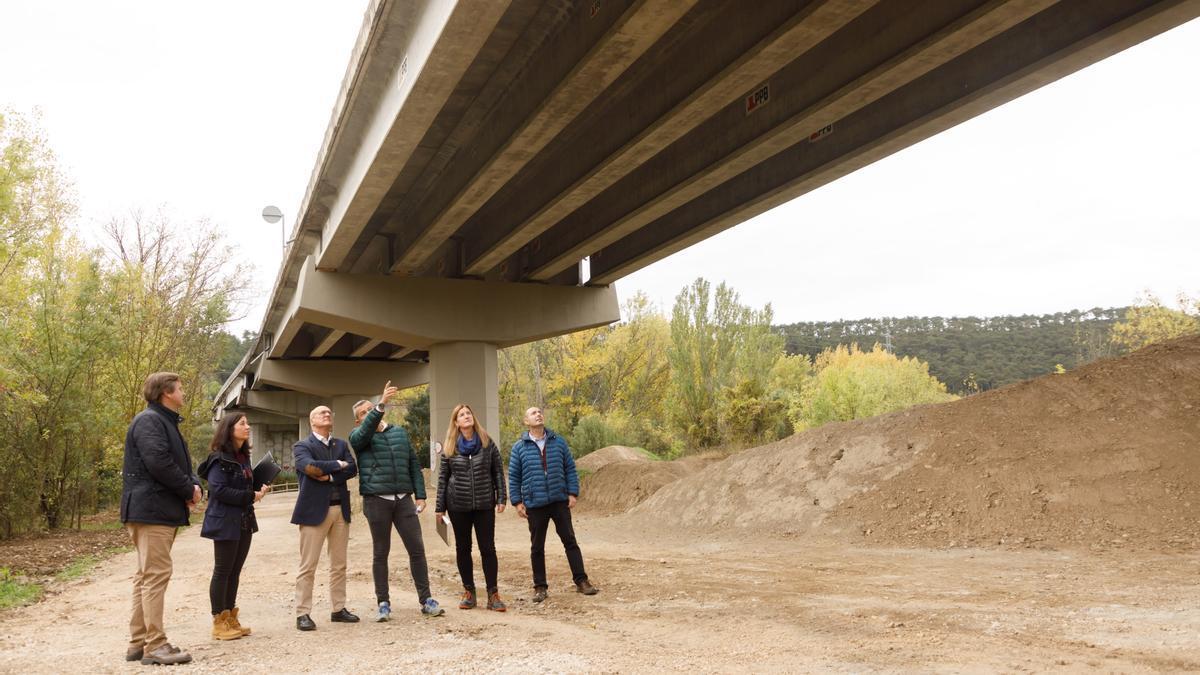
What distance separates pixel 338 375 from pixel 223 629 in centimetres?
3214

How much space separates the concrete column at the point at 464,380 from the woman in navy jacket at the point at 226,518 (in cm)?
1477

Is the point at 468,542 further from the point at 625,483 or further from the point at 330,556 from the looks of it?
the point at 625,483

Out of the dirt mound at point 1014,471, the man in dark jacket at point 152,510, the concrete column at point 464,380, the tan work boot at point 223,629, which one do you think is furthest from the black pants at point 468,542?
the concrete column at point 464,380

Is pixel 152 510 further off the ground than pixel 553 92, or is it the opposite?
pixel 553 92

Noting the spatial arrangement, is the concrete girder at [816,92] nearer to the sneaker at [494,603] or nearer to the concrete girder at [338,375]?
the sneaker at [494,603]

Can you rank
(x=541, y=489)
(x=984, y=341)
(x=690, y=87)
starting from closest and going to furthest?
(x=541, y=489), (x=690, y=87), (x=984, y=341)

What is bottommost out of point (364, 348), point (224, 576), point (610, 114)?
point (224, 576)

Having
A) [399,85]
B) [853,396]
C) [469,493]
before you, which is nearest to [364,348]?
[853,396]

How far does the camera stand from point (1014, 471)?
1212 cm

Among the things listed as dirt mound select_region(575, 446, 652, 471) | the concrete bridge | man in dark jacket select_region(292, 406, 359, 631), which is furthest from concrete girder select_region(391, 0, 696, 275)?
dirt mound select_region(575, 446, 652, 471)

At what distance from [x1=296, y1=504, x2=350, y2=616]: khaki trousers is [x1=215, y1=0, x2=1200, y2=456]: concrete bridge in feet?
16.6

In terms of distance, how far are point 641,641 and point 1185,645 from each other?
10.8ft

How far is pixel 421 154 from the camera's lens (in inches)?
546

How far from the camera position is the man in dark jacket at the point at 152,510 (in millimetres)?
5504
